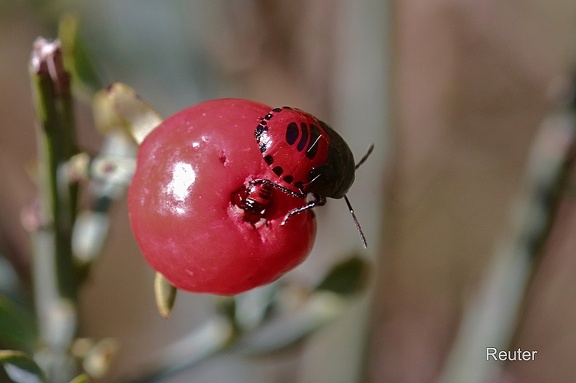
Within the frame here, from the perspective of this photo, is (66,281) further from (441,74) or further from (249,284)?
(441,74)

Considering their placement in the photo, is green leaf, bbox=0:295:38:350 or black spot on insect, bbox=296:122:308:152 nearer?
black spot on insect, bbox=296:122:308:152

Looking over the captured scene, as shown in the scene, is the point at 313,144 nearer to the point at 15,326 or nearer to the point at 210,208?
the point at 210,208

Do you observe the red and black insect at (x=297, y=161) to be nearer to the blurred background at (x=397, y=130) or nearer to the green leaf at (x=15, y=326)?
the green leaf at (x=15, y=326)

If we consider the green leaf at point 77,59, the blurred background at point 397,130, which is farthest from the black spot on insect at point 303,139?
the blurred background at point 397,130

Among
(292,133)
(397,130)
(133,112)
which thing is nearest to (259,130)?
(292,133)

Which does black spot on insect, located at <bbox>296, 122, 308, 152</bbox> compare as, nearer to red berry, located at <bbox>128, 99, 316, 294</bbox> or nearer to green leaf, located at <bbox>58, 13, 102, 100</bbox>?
red berry, located at <bbox>128, 99, 316, 294</bbox>

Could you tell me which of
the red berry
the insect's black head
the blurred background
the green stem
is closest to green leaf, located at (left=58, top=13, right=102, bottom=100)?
the green stem

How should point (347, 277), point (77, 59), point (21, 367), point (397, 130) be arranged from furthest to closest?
point (397, 130), point (347, 277), point (77, 59), point (21, 367)
